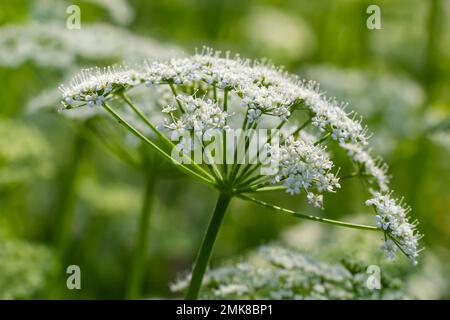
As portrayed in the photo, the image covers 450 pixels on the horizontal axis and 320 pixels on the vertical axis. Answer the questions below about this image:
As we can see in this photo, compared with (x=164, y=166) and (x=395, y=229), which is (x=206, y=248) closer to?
(x=395, y=229)

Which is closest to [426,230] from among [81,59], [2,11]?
[81,59]

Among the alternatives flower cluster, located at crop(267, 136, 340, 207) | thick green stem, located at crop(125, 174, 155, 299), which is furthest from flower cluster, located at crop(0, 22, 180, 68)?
flower cluster, located at crop(267, 136, 340, 207)

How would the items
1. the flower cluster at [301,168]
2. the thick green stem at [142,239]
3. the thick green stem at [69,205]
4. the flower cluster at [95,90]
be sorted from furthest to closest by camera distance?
the thick green stem at [69,205] < the thick green stem at [142,239] < the flower cluster at [95,90] < the flower cluster at [301,168]

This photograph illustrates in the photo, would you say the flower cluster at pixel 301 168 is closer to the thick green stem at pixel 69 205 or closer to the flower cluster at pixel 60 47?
the flower cluster at pixel 60 47

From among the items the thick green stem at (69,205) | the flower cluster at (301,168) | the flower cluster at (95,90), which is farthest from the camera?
the thick green stem at (69,205)

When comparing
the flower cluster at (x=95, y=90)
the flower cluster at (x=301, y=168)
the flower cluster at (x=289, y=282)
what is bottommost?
the flower cluster at (x=289, y=282)

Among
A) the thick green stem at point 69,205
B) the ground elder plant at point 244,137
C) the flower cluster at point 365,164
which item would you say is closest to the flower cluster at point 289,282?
the ground elder plant at point 244,137

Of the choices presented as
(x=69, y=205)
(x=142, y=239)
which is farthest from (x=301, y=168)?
(x=69, y=205)
